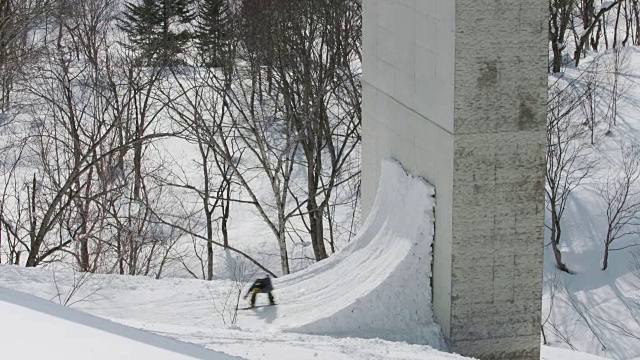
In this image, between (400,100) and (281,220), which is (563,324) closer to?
(281,220)

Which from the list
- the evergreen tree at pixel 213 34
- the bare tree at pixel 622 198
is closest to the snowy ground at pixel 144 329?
the bare tree at pixel 622 198

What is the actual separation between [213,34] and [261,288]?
17939mm

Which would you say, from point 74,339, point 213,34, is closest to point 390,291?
point 74,339

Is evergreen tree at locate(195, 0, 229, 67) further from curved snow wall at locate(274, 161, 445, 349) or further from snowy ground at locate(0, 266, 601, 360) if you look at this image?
curved snow wall at locate(274, 161, 445, 349)

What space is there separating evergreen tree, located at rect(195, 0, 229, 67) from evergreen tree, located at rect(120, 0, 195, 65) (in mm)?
482

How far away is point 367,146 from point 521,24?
3279 millimetres

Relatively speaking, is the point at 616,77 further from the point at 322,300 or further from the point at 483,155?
the point at 483,155

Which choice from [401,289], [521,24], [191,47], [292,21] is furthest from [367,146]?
[191,47]

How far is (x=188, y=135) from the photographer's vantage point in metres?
24.7

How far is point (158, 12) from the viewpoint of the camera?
2938 cm

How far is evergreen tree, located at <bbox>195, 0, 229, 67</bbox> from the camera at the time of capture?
2570 cm

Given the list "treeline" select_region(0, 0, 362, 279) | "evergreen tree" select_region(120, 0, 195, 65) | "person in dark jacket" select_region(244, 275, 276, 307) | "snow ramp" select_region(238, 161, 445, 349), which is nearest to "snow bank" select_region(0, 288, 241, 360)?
"snow ramp" select_region(238, 161, 445, 349)

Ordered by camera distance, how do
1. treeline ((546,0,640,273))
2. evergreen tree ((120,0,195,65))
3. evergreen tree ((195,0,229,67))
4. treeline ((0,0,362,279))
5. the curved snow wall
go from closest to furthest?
the curved snow wall
treeline ((546,0,640,273))
treeline ((0,0,362,279))
evergreen tree ((195,0,229,67))
evergreen tree ((120,0,195,65))

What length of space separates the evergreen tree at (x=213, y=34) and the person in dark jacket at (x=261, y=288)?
15095 millimetres
